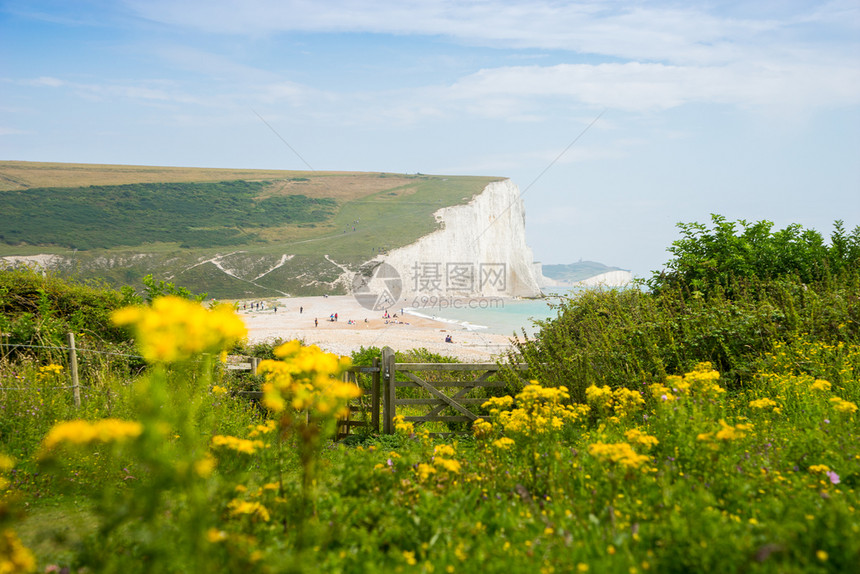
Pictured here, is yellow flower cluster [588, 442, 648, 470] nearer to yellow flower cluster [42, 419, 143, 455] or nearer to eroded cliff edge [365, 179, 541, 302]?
yellow flower cluster [42, 419, 143, 455]

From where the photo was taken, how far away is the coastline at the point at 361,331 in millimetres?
31031

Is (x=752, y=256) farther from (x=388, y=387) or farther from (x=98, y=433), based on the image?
(x=98, y=433)

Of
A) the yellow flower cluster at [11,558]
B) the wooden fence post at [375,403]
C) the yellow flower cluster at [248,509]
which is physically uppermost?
the yellow flower cluster at [11,558]

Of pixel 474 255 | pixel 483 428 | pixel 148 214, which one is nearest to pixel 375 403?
pixel 483 428

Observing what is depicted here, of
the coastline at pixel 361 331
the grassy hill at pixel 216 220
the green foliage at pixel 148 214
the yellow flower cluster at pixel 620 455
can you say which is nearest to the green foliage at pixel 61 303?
the yellow flower cluster at pixel 620 455

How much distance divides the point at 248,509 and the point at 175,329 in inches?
49.6

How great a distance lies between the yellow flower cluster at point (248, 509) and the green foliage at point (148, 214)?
104 metres

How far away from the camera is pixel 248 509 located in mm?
2879

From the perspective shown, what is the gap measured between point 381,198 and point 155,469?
436 ft

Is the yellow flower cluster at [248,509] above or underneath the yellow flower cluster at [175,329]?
underneath

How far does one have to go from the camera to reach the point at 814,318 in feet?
23.9

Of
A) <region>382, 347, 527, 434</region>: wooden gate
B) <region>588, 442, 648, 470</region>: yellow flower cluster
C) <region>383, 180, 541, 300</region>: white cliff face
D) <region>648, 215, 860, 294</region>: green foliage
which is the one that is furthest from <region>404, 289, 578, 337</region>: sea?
<region>588, 442, 648, 470</region>: yellow flower cluster

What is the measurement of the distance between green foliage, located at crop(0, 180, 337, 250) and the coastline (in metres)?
52.7

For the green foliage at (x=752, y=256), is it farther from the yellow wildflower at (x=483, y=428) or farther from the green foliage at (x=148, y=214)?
the green foliage at (x=148, y=214)
